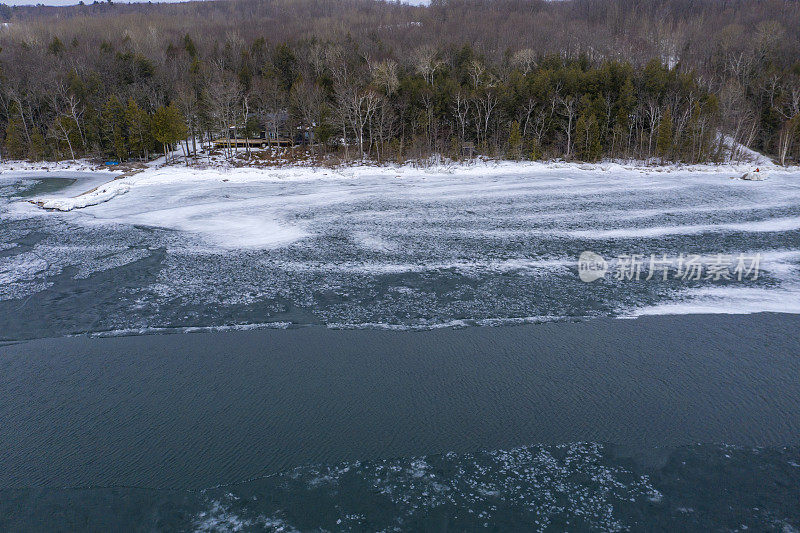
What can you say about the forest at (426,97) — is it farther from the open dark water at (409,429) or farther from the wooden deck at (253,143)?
the open dark water at (409,429)

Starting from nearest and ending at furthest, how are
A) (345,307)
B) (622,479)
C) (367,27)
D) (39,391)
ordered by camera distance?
(622,479) < (39,391) < (345,307) < (367,27)

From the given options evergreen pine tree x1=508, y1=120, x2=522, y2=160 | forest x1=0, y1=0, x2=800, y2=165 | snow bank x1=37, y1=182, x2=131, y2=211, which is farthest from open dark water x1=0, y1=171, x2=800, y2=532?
forest x1=0, y1=0, x2=800, y2=165

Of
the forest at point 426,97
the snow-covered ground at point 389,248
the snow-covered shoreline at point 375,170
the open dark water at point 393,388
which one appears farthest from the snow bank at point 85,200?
the forest at point 426,97

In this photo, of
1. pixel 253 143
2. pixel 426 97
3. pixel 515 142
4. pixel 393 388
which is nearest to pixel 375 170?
pixel 426 97

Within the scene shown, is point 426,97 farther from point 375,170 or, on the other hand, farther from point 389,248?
point 389,248

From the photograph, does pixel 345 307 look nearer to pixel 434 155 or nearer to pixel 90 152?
pixel 434 155

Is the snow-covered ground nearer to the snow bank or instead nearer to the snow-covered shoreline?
the snow bank

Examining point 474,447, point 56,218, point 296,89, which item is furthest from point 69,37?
point 474,447
